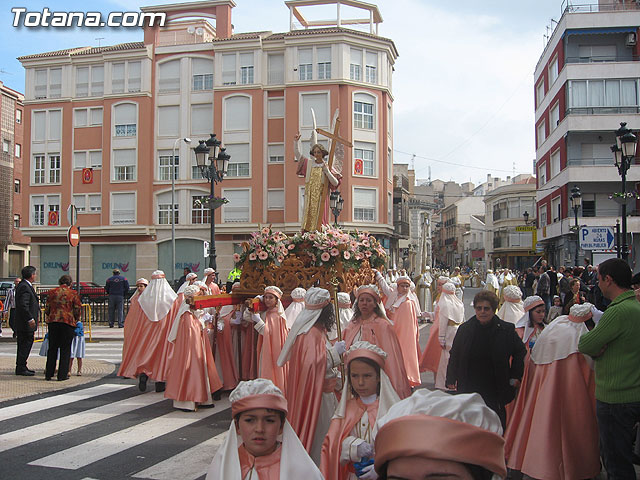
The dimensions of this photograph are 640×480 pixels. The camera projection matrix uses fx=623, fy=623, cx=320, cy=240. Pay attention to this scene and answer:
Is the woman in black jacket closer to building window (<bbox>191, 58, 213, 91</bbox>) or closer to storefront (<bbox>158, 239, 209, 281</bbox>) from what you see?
storefront (<bbox>158, 239, 209, 281</bbox>)

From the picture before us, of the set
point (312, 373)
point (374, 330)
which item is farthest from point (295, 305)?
point (312, 373)

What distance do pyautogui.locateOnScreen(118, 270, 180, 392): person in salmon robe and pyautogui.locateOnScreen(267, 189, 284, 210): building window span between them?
30939 millimetres

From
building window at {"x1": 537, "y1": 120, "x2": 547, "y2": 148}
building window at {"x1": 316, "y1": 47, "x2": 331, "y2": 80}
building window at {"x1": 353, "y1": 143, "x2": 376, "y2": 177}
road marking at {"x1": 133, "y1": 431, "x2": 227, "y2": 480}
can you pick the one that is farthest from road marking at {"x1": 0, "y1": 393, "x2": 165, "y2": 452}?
building window at {"x1": 537, "y1": 120, "x2": 547, "y2": 148}

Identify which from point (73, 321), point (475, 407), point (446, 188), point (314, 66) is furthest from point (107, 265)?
point (446, 188)

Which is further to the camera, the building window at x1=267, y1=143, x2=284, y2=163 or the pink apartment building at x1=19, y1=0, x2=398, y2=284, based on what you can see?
the building window at x1=267, y1=143, x2=284, y2=163

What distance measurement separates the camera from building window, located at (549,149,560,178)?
4097 centimetres

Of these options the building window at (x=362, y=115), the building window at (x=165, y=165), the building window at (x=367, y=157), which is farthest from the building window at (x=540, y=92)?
the building window at (x=165, y=165)

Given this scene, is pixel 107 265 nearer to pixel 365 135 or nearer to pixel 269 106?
pixel 269 106

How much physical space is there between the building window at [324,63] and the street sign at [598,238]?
91.3 feet

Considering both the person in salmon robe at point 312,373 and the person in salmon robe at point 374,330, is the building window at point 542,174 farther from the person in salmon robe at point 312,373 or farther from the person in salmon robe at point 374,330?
the person in salmon robe at point 312,373

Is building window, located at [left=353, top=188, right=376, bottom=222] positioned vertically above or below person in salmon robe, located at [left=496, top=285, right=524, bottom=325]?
above

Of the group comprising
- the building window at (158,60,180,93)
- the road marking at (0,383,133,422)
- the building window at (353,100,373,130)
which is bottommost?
the road marking at (0,383,133,422)

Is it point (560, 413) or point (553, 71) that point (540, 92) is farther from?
point (560, 413)

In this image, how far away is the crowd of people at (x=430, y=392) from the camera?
188 cm
